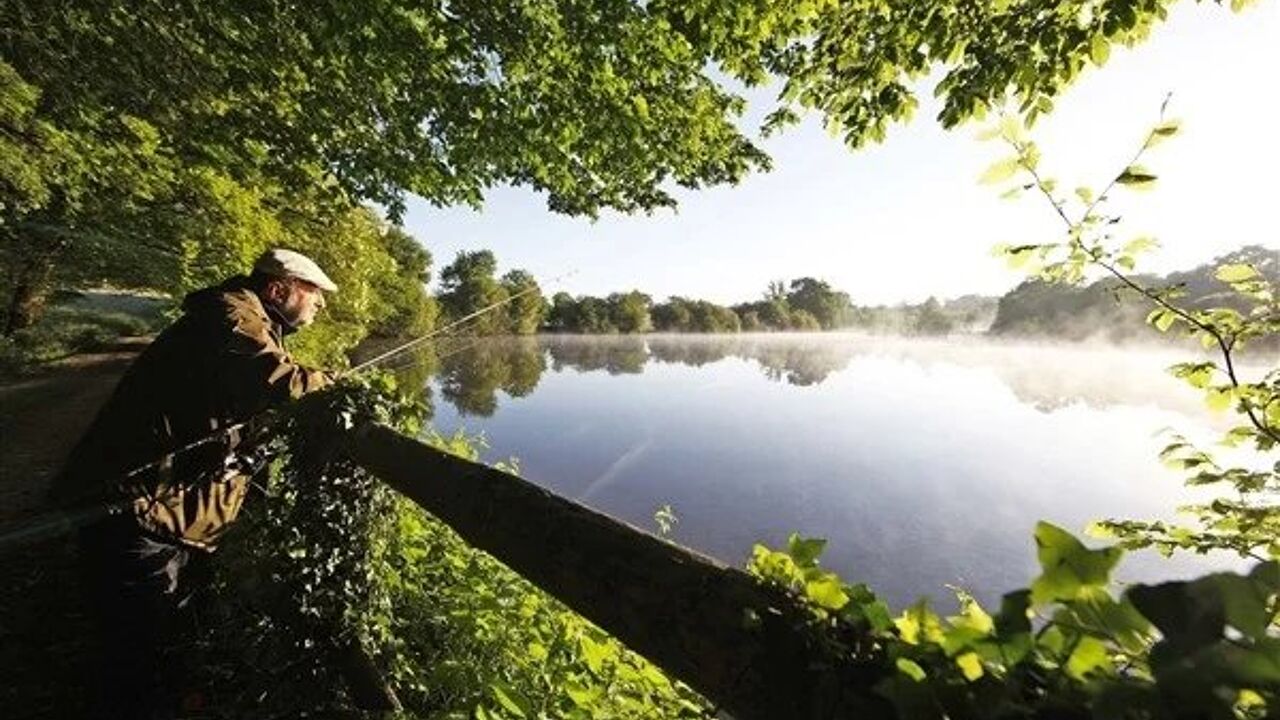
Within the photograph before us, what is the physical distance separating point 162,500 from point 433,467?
221cm

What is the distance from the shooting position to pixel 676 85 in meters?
8.36

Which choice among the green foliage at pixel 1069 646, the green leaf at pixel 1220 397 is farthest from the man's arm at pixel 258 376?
the green leaf at pixel 1220 397

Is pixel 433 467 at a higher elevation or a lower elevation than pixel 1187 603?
lower

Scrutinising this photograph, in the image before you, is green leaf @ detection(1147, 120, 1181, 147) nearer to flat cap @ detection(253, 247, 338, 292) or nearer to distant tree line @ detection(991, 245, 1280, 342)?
flat cap @ detection(253, 247, 338, 292)

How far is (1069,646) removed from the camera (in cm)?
104

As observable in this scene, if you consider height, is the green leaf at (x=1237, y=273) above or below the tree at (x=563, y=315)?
above

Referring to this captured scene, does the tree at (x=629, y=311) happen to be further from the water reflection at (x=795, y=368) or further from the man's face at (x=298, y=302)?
the man's face at (x=298, y=302)

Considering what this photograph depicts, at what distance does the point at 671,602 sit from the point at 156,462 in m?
3.69

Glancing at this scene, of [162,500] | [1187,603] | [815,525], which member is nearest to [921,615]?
[1187,603]

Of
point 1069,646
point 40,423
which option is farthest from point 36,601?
point 40,423

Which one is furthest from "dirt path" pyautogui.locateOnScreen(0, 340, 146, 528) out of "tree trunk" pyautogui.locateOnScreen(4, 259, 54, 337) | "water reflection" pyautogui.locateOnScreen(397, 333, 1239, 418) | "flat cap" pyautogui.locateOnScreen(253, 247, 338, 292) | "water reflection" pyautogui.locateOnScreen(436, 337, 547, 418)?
"water reflection" pyautogui.locateOnScreen(436, 337, 547, 418)

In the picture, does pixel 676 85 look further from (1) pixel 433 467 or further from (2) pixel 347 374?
(1) pixel 433 467

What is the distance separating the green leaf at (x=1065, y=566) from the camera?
3.05 feet

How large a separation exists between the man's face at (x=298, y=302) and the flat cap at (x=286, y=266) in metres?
0.06
